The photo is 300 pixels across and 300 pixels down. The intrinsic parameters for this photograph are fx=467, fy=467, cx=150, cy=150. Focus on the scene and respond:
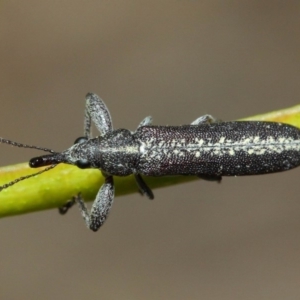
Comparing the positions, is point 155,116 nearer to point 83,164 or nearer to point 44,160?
point 83,164

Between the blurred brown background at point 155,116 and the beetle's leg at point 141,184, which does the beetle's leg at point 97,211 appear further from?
the blurred brown background at point 155,116

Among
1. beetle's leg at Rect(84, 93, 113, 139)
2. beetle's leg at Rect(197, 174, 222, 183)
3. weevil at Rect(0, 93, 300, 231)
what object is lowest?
beetle's leg at Rect(197, 174, 222, 183)

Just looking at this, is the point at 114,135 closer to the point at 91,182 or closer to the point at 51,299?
the point at 91,182

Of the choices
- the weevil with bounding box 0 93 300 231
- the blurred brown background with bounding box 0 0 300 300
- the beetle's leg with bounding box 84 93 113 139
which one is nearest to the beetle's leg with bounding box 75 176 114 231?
the weevil with bounding box 0 93 300 231

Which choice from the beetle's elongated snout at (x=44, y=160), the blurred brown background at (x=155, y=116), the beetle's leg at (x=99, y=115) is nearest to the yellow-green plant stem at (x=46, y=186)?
the beetle's elongated snout at (x=44, y=160)

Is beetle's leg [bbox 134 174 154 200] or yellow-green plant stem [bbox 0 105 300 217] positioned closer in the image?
yellow-green plant stem [bbox 0 105 300 217]

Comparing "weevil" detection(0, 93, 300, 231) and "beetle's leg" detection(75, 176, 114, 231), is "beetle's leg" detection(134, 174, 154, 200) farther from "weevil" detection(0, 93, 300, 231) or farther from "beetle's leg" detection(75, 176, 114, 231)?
"beetle's leg" detection(75, 176, 114, 231)

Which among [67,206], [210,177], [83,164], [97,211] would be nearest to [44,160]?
[83,164]
